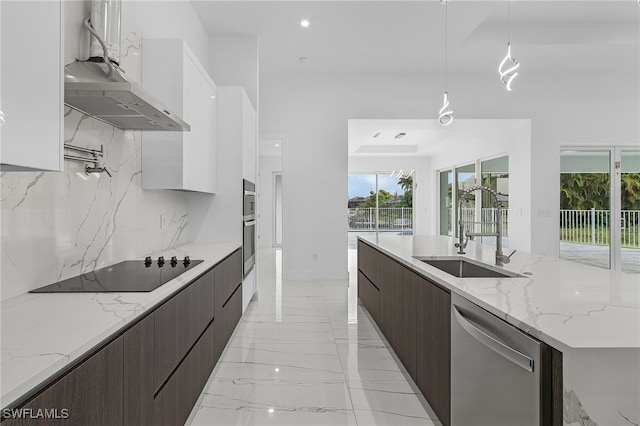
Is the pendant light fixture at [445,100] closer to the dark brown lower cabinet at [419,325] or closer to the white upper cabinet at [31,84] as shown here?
the dark brown lower cabinet at [419,325]

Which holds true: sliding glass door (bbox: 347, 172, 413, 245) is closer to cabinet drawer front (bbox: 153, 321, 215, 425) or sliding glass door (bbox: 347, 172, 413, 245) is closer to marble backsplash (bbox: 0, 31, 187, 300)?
marble backsplash (bbox: 0, 31, 187, 300)

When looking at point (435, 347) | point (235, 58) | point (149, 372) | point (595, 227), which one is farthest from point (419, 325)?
point (595, 227)

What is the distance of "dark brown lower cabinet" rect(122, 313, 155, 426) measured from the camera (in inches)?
46.7

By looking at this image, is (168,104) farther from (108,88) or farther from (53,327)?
(53,327)

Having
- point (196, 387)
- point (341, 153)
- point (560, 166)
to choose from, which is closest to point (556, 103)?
point (560, 166)

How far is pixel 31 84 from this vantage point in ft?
3.61

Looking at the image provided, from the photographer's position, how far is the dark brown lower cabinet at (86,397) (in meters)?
0.79

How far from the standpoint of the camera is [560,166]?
6.03m

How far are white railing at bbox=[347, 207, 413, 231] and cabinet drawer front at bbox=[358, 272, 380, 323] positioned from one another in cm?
690

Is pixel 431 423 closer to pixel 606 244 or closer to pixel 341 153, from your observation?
pixel 341 153

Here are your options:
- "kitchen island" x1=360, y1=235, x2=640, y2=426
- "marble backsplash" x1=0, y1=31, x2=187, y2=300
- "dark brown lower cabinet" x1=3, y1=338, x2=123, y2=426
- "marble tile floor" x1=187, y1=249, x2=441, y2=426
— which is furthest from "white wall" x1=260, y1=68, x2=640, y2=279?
"dark brown lower cabinet" x1=3, y1=338, x2=123, y2=426

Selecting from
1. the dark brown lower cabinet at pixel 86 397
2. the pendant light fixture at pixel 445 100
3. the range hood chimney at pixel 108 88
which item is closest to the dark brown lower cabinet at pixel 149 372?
the dark brown lower cabinet at pixel 86 397

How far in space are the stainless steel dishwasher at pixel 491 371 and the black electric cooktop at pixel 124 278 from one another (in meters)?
1.25

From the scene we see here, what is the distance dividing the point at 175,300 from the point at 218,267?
898mm
